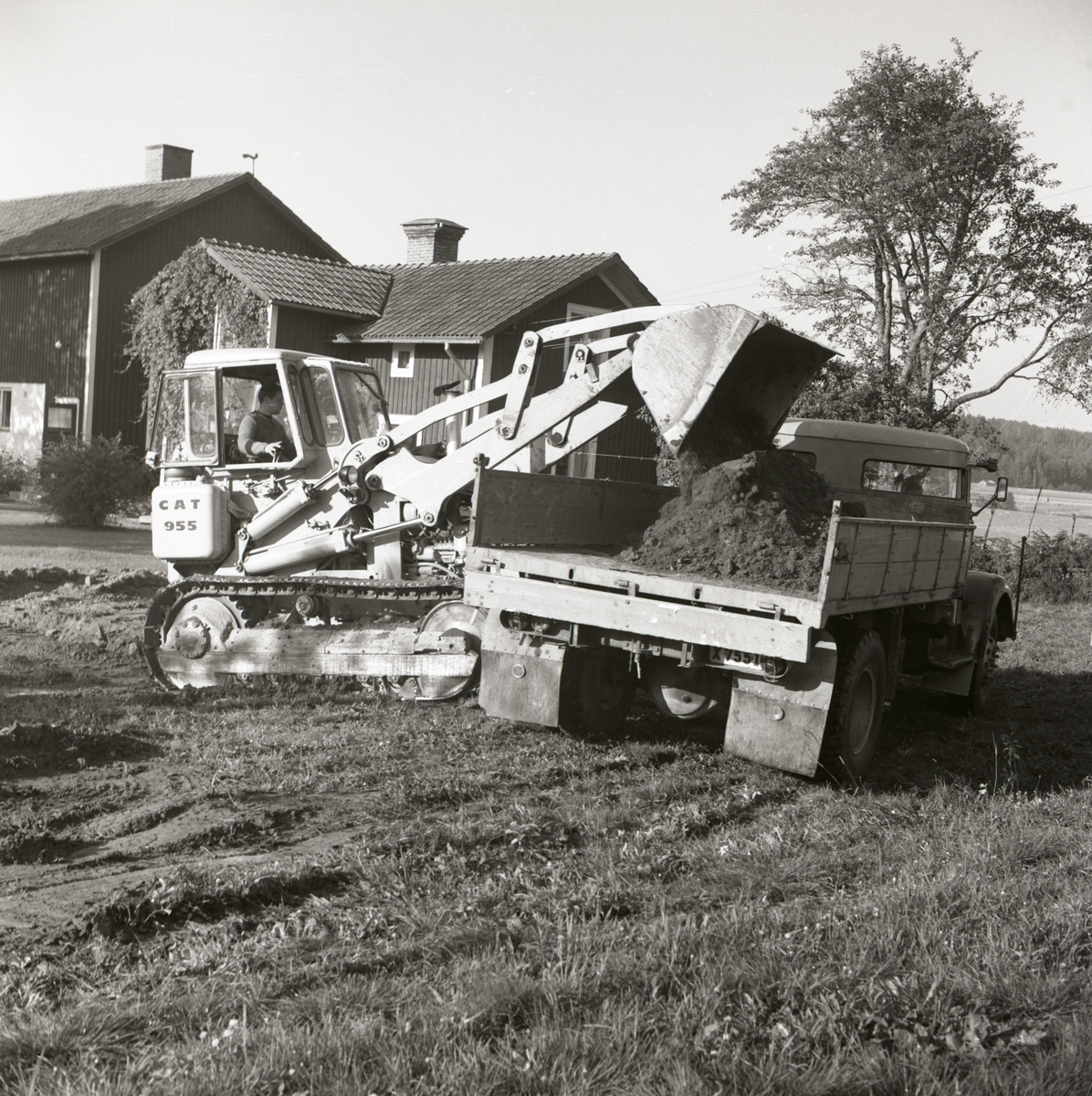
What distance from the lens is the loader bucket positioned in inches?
303

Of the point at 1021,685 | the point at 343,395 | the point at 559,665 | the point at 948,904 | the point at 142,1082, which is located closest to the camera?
the point at 142,1082

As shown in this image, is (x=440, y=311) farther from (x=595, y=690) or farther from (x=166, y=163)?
(x=595, y=690)

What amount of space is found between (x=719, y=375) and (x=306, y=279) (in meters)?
20.1

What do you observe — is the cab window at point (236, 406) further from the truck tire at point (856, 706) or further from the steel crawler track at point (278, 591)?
the truck tire at point (856, 706)

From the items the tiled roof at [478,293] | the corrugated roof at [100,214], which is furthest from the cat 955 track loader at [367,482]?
the corrugated roof at [100,214]

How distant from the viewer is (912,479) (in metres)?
10.6

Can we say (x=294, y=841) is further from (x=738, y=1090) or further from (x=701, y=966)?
(x=738, y=1090)

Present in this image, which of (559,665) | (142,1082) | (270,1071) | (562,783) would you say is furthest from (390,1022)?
(559,665)

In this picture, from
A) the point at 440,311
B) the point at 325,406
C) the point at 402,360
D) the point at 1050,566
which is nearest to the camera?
the point at 325,406

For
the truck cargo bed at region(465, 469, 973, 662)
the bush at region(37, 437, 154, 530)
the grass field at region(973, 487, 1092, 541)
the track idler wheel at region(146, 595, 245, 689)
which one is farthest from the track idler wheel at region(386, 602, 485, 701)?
the grass field at region(973, 487, 1092, 541)

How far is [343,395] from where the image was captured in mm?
10055

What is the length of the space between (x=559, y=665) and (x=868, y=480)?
170 inches

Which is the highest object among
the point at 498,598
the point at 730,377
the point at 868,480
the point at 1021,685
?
the point at 730,377

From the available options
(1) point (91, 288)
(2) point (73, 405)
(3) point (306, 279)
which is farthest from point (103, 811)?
(2) point (73, 405)
